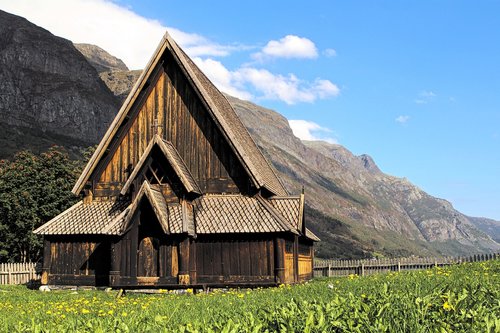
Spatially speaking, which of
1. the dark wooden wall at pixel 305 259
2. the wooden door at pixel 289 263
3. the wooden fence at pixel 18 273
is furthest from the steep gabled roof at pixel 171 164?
the wooden fence at pixel 18 273

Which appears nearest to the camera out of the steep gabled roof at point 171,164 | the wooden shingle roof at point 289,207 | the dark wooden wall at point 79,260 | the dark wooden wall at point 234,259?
the dark wooden wall at point 234,259

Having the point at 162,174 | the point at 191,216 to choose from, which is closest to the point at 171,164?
the point at 162,174

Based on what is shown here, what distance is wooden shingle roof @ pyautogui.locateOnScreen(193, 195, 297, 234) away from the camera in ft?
76.3

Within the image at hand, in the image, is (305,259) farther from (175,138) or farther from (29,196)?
(29,196)

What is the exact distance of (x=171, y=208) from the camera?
2427 cm

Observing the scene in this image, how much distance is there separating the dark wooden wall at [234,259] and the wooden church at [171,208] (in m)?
0.05

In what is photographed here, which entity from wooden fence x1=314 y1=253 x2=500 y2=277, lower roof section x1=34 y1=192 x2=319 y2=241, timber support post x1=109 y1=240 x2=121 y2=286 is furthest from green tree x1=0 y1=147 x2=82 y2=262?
wooden fence x1=314 y1=253 x2=500 y2=277

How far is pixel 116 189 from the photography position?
2680cm

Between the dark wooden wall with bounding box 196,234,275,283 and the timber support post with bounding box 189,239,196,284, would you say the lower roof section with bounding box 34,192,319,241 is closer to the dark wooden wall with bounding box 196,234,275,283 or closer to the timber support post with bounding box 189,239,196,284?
the timber support post with bounding box 189,239,196,284

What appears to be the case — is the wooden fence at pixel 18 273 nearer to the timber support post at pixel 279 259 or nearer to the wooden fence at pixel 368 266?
the timber support post at pixel 279 259

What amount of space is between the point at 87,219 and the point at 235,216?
7.69 meters

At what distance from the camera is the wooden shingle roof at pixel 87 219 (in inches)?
985

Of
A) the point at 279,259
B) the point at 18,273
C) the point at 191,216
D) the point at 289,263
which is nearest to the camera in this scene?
the point at 279,259

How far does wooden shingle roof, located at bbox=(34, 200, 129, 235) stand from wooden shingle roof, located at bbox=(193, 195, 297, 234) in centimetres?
377
